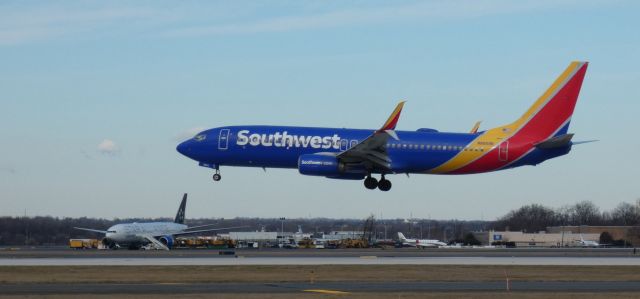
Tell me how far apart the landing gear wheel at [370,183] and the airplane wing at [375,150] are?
118cm

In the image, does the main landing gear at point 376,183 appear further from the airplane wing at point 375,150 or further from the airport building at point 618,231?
the airport building at point 618,231

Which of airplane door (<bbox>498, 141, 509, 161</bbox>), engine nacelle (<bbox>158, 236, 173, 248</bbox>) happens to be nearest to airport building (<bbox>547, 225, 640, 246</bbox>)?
engine nacelle (<bbox>158, 236, 173, 248</bbox>)

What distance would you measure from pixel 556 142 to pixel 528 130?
3.32 m

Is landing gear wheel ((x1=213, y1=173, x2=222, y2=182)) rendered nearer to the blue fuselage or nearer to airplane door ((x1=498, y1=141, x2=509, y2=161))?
the blue fuselage

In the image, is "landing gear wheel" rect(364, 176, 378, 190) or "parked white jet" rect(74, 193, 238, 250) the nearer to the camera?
"landing gear wheel" rect(364, 176, 378, 190)

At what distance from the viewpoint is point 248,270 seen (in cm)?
5906

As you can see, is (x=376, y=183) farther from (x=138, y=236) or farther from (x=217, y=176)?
(x=138, y=236)

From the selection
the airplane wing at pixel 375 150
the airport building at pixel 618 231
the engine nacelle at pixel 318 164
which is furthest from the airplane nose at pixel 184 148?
the airport building at pixel 618 231

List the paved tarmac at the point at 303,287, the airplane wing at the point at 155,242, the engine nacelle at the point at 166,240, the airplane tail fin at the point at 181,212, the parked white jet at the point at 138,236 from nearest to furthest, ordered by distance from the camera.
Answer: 1. the paved tarmac at the point at 303,287
2. the airplane wing at the point at 155,242
3. the parked white jet at the point at 138,236
4. the engine nacelle at the point at 166,240
5. the airplane tail fin at the point at 181,212

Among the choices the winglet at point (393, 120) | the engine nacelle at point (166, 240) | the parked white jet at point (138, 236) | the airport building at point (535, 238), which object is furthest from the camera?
the airport building at point (535, 238)

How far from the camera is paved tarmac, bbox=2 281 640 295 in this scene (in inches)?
1752

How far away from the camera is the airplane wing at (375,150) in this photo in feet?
245

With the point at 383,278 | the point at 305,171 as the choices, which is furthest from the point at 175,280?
the point at 305,171

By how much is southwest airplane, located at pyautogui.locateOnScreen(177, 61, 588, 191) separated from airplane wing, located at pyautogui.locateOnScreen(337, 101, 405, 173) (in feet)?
0.25
